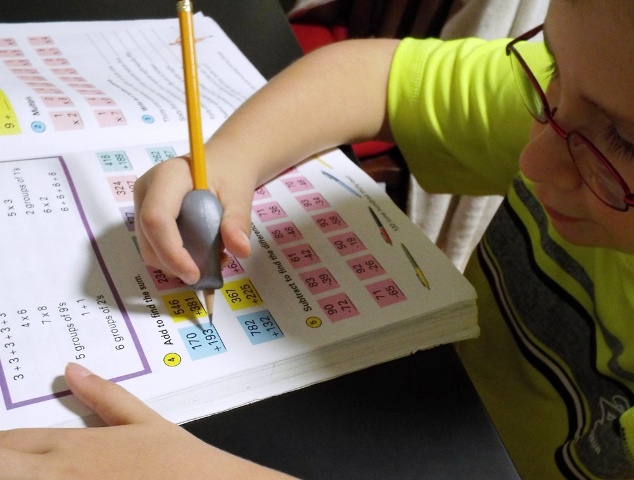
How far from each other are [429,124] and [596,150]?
9.9 inches

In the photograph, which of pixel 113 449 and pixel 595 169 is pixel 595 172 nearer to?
pixel 595 169

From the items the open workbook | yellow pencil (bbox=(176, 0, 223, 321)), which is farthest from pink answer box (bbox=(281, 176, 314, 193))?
yellow pencil (bbox=(176, 0, 223, 321))

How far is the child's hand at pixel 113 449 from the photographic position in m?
0.29

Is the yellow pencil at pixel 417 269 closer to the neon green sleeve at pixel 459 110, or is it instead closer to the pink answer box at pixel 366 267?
the pink answer box at pixel 366 267

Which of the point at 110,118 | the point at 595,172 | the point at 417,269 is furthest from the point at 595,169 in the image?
the point at 110,118

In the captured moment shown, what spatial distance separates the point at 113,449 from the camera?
31 centimetres

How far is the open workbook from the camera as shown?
0.34 metres

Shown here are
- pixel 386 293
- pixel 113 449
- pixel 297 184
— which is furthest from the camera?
pixel 297 184

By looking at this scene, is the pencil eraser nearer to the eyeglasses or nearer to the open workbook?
the open workbook

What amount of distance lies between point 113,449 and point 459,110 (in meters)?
0.45

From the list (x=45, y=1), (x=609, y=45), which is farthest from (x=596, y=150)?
(x=45, y=1)

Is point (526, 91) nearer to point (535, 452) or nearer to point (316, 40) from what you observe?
point (535, 452)

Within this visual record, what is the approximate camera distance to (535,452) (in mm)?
569

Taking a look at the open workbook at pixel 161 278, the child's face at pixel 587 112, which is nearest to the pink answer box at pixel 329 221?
the open workbook at pixel 161 278
